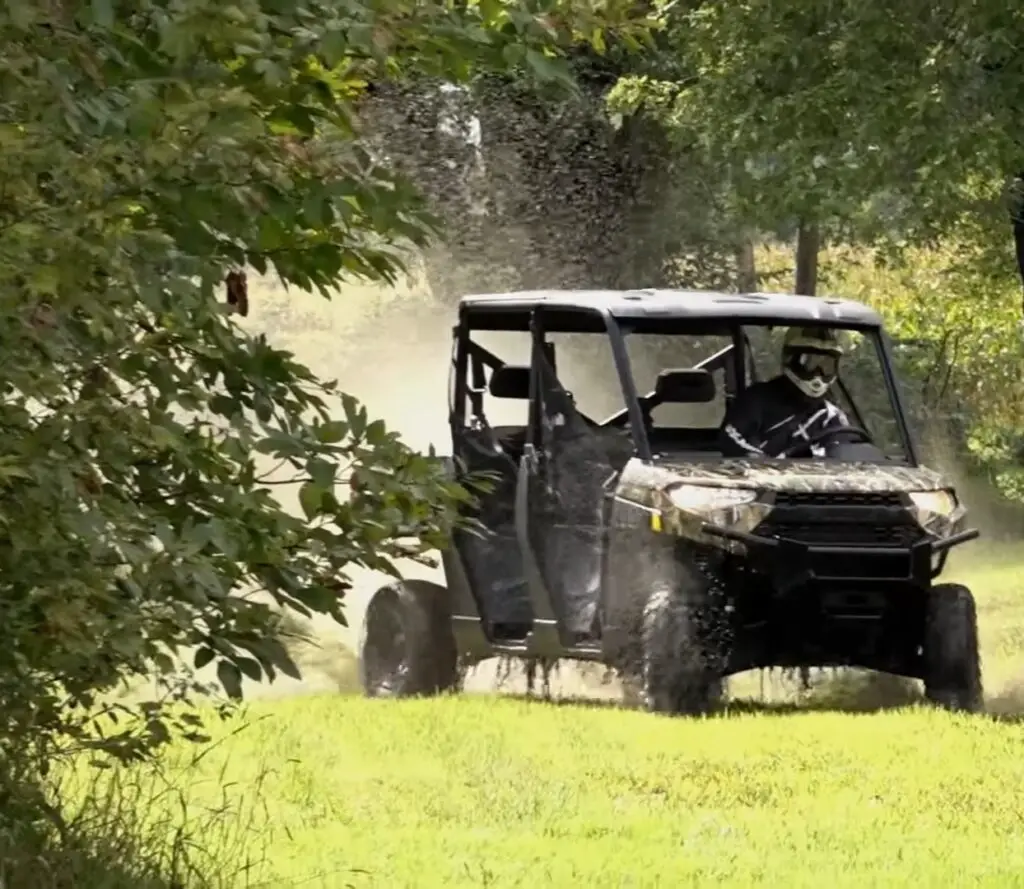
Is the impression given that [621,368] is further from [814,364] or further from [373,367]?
[373,367]

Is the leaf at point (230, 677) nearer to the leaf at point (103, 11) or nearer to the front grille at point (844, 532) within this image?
the leaf at point (103, 11)

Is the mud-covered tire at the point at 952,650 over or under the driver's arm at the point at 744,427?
under

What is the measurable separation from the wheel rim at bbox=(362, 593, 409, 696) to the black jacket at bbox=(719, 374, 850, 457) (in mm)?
2256

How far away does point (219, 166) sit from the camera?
5457 mm

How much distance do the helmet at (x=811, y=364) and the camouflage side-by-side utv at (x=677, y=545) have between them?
0.21 meters

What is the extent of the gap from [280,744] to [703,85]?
30.5 feet

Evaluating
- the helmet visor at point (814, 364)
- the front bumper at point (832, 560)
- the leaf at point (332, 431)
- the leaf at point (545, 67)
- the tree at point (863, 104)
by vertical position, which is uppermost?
the tree at point (863, 104)

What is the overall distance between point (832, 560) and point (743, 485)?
0.62 metres

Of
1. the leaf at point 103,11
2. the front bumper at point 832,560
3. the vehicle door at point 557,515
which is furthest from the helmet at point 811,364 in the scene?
the leaf at point 103,11

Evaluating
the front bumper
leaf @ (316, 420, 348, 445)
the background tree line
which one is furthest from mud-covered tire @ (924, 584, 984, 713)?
leaf @ (316, 420, 348, 445)

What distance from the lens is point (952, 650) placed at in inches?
517

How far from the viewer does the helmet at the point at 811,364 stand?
13.5m

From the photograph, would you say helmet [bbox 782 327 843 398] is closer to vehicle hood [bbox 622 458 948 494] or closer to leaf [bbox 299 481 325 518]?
vehicle hood [bbox 622 458 948 494]

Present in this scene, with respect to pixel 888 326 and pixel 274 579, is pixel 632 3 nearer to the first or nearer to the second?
pixel 274 579
